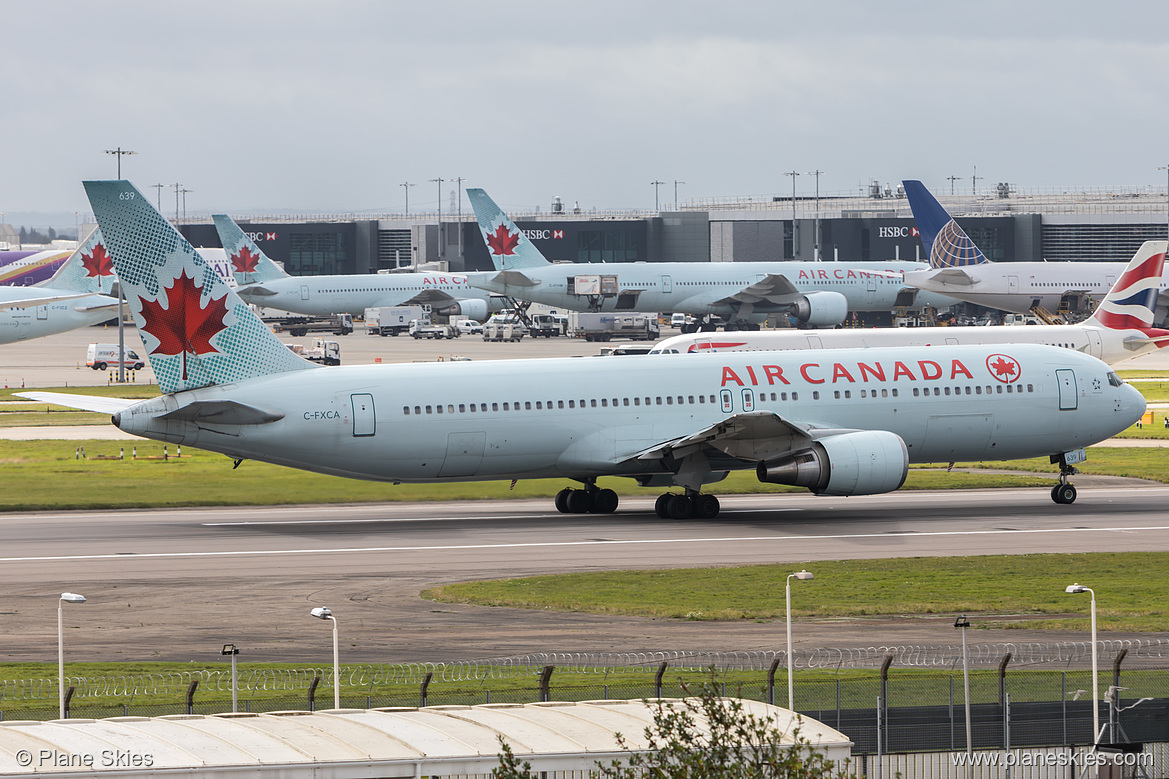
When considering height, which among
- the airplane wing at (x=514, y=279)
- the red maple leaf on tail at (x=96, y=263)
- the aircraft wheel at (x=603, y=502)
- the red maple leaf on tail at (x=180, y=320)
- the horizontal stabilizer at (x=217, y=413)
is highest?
the red maple leaf on tail at (x=96, y=263)

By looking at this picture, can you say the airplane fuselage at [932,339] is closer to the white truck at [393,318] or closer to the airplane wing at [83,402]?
the airplane wing at [83,402]

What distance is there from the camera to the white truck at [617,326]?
131125mm

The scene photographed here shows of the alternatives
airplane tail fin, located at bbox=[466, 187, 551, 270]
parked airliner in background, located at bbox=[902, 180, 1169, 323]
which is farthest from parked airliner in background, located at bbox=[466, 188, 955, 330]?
parked airliner in background, located at bbox=[902, 180, 1169, 323]

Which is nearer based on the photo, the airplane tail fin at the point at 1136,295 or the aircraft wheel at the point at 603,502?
the aircraft wheel at the point at 603,502

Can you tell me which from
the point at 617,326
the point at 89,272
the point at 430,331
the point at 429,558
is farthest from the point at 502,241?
the point at 429,558

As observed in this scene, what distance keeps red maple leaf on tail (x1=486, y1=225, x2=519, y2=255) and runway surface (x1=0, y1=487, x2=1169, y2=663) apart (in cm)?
8318

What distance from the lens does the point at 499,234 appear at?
131375 mm

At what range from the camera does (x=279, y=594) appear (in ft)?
111

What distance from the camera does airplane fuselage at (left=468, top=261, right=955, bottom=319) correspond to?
5143 inches

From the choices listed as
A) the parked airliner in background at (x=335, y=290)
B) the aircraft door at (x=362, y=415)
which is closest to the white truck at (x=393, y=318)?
the parked airliner in background at (x=335, y=290)

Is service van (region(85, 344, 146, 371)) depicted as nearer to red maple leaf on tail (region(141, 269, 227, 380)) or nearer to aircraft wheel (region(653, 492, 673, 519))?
red maple leaf on tail (region(141, 269, 227, 380))

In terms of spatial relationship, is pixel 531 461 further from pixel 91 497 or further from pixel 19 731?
pixel 19 731

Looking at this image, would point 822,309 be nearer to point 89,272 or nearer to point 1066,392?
point 89,272

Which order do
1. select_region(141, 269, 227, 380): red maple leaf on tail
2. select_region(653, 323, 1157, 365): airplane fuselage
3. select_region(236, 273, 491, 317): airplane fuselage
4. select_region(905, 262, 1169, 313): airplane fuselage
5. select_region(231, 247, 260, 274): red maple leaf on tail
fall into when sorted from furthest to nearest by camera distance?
select_region(236, 273, 491, 317): airplane fuselage < select_region(231, 247, 260, 274): red maple leaf on tail < select_region(905, 262, 1169, 313): airplane fuselage < select_region(653, 323, 1157, 365): airplane fuselage < select_region(141, 269, 227, 380): red maple leaf on tail
